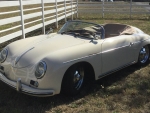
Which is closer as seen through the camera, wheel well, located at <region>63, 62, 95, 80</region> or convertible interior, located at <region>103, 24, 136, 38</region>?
wheel well, located at <region>63, 62, 95, 80</region>

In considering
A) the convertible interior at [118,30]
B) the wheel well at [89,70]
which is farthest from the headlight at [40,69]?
the convertible interior at [118,30]

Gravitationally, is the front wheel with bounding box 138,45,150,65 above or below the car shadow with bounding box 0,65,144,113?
above

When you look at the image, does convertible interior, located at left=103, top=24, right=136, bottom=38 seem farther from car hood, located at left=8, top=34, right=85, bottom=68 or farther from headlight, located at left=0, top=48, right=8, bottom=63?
headlight, located at left=0, top=48, right=8, bottom=63

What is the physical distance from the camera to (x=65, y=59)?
3453mm

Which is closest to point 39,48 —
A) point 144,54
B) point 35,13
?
point 144,54

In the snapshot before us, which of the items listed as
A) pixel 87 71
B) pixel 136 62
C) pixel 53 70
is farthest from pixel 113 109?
pixel 136 62

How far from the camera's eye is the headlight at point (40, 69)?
3.29 meters

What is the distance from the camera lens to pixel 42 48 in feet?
12.5

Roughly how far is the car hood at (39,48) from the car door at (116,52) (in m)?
0.51

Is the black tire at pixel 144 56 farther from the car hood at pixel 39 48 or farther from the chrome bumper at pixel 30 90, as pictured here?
the chrome bumper at pixel 30 90

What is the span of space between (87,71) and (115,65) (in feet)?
2.40

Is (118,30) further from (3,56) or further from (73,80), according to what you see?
(3,56)

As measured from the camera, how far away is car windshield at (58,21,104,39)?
4404mm

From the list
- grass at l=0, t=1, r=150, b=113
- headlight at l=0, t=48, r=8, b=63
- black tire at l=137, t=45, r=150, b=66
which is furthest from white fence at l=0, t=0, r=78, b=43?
black tire at l=137, t=45, r=150, b=66
